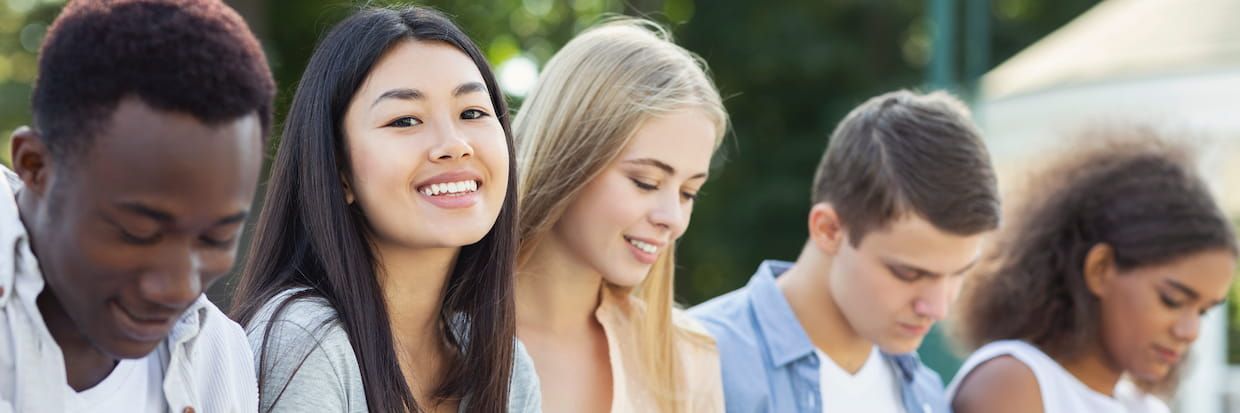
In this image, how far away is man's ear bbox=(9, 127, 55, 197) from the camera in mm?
1472

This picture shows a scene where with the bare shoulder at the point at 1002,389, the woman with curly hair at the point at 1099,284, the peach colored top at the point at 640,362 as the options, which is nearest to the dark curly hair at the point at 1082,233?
the woman with curly hair at the point at 1099,284

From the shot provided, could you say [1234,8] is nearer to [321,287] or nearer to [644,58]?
[644,58]

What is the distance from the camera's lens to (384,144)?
218 centimetres

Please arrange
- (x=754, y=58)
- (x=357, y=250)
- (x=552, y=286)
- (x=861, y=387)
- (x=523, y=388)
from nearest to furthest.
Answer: (x=357, y=250), (x=523, y=388), (x=552, y=286), (x=861, y=387), (x=754, y=58)

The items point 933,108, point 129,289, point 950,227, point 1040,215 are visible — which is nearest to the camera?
point 129,289

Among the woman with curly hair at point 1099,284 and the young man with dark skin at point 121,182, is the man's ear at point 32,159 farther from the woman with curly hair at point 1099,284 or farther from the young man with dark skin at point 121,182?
the woman with curly hair at point 1099,284

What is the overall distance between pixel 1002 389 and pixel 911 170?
0.66 meters

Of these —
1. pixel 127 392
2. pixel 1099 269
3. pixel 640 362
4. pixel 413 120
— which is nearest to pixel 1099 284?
pixel 1099 269

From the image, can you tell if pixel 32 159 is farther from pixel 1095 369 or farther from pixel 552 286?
pixel 1095 369

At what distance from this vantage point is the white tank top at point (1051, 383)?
342 cm

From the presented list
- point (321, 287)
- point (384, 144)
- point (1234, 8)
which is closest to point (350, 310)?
point (321, 287)

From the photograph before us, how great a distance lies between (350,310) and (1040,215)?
2.26 metres

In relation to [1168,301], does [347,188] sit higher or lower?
higher

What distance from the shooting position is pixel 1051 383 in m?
3.44
